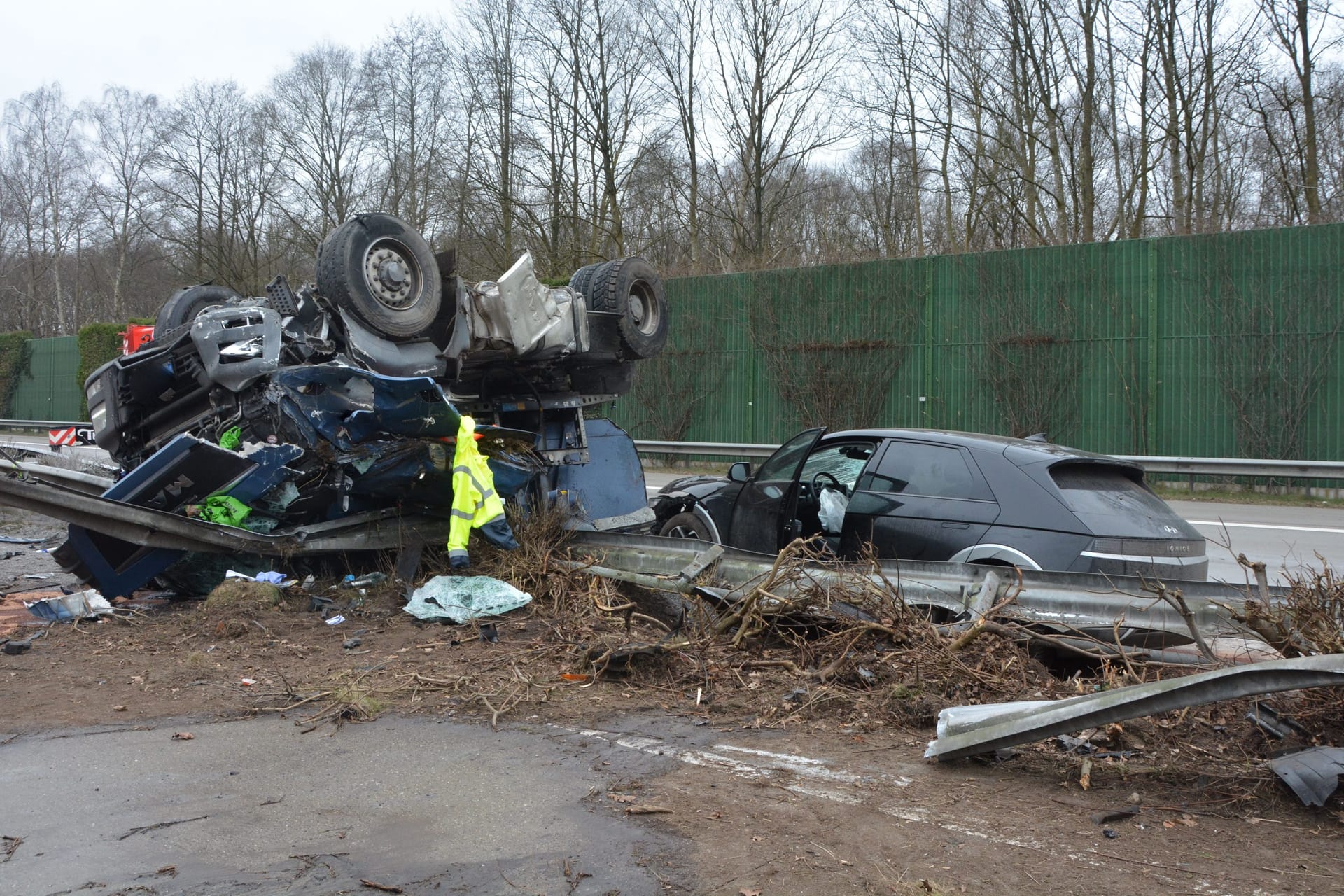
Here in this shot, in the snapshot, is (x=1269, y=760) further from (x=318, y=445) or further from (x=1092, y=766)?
(x=318, y=445)

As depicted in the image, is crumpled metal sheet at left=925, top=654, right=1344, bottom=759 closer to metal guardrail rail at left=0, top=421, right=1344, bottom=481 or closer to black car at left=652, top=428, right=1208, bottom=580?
black car at left=652, top=428, right=1208, bottom=580

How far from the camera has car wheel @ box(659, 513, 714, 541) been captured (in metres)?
8.50

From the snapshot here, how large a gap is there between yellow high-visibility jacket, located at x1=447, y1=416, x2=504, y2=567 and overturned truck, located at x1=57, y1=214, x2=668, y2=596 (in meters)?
0.18

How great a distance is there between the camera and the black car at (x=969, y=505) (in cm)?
588

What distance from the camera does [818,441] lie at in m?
7.46

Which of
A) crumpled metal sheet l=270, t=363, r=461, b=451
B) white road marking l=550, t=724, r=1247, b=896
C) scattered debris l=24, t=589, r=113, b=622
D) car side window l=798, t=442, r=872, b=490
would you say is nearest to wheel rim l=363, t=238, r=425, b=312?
crumpled metal sheet l=270, t=363, r=461, b=451

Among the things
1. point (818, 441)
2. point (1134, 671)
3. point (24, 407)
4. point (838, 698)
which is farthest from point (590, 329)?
point (24, 407)

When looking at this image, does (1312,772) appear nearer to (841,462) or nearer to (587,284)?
(841,462)

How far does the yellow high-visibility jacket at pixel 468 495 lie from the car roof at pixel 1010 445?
8.79ft

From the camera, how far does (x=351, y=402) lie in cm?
689

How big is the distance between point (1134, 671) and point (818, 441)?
315 centimetres

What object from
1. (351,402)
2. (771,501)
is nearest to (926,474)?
(771,501)

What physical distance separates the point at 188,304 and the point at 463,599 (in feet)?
13.5

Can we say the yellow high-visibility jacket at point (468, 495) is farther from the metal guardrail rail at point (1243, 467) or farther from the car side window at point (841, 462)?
the metal guardrail rail at point (1243, 467)
